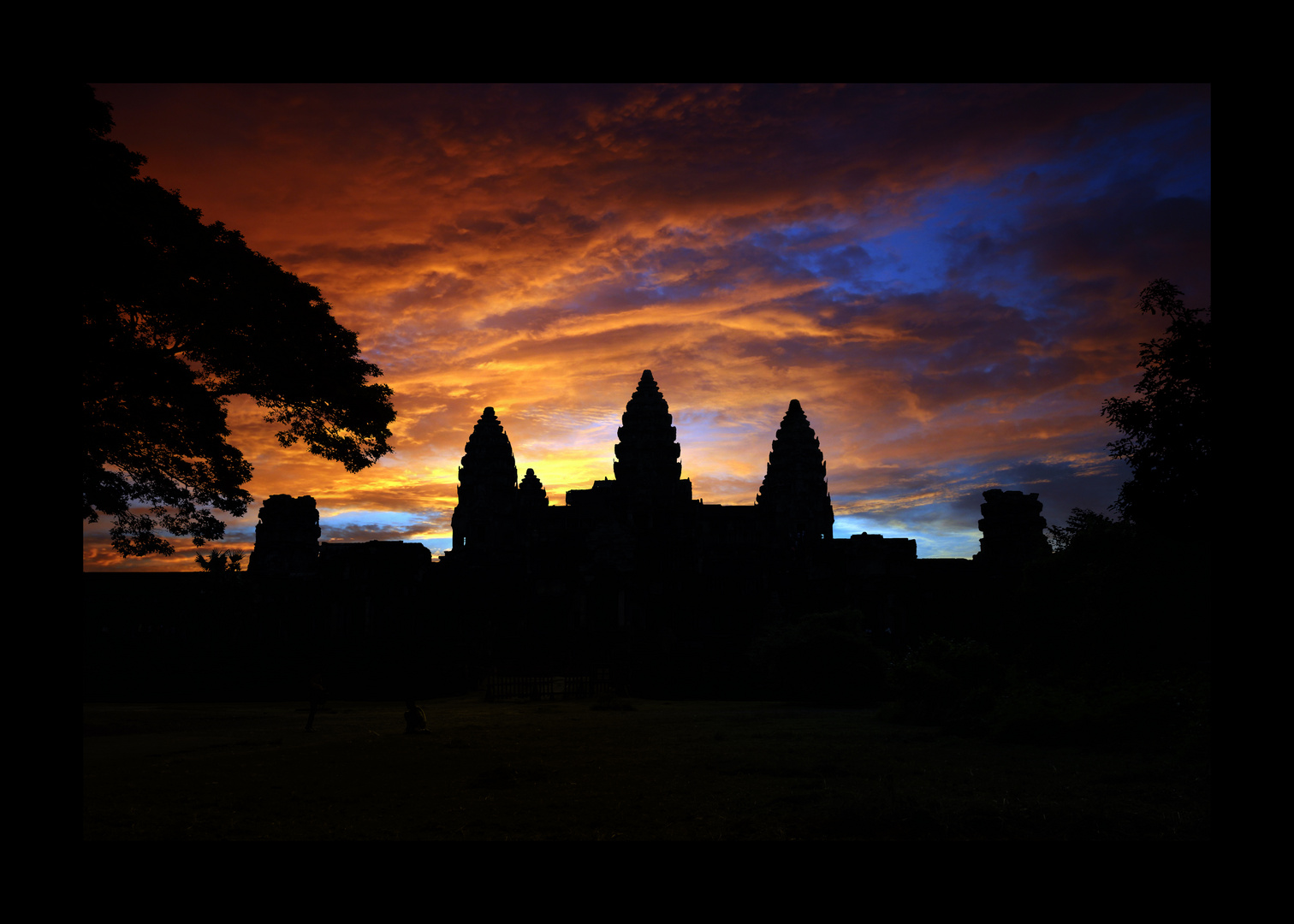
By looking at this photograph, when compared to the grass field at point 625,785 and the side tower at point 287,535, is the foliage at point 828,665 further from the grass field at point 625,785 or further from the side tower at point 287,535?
the side tower at point 287,535

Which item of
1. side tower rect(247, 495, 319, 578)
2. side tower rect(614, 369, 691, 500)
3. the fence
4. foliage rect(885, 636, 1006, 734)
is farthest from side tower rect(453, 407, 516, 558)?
foliage rect(885, 636, 1006, 734)

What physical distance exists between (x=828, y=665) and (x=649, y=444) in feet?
148

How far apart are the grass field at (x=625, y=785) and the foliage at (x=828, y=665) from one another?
774 cm

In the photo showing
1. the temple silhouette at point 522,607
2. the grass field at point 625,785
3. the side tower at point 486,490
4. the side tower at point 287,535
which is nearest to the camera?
the grass field at point 625,785

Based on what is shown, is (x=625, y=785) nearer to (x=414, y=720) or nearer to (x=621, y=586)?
(x=414, y=720)

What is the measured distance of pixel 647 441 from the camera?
7144cm

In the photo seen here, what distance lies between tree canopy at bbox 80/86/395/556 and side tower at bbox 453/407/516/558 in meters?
45.5

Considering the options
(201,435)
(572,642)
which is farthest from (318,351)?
(572,642)

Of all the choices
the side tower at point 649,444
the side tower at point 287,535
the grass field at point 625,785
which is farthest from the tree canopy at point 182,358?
the side tower at point 649,444

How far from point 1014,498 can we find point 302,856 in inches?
1858

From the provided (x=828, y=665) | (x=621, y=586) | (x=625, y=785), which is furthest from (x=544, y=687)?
(x=625, y=785)

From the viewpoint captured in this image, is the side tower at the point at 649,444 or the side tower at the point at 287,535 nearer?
the side tower at the point at 287,535

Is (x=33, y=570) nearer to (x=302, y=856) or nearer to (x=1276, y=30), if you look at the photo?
(x=302, y=856)

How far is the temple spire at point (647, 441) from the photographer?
71.0 m
